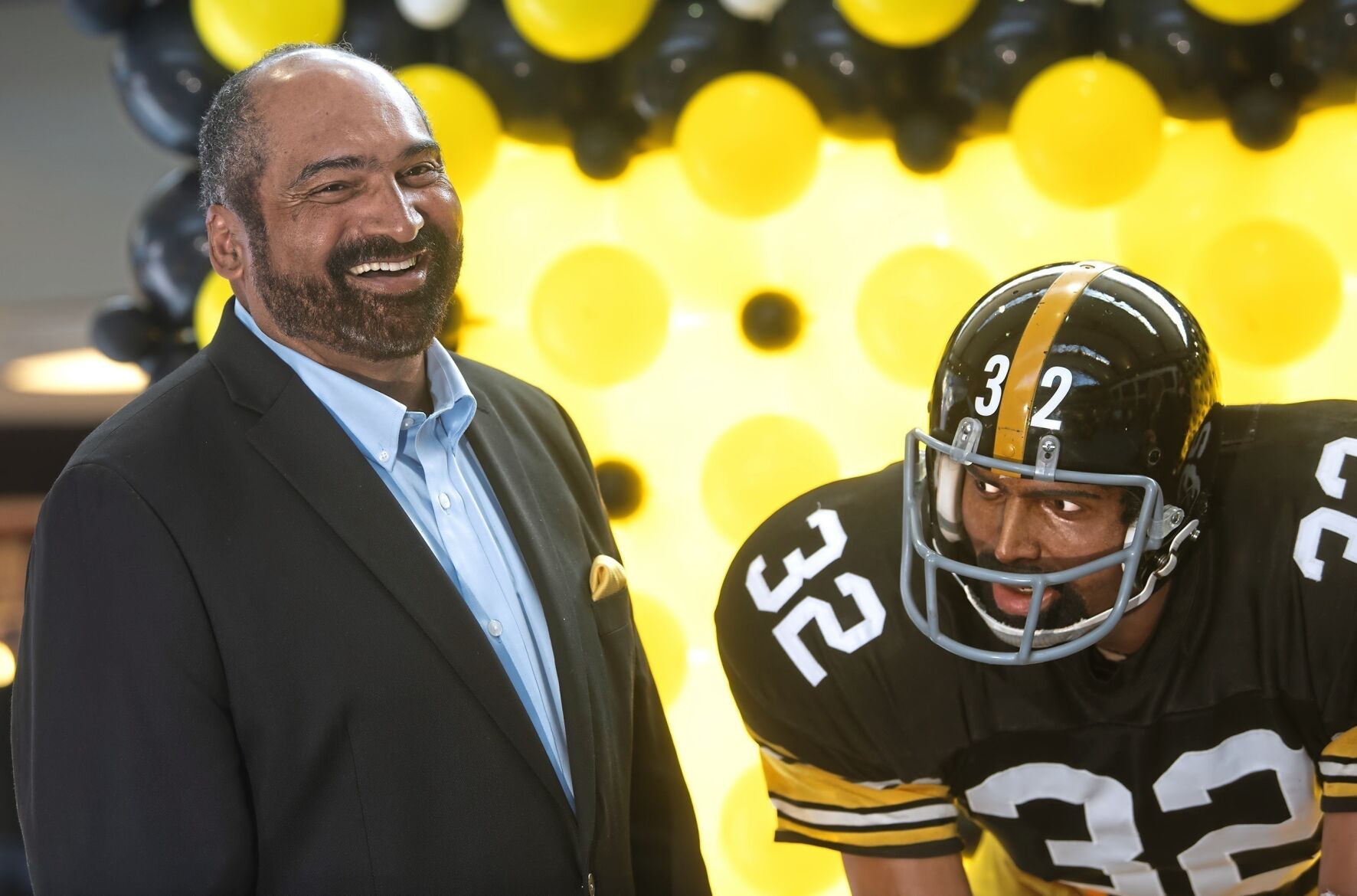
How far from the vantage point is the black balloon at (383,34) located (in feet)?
7.31

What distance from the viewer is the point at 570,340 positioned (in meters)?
2.21

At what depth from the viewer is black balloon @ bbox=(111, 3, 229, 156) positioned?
2199mm

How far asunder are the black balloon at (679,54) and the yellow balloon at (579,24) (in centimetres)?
3

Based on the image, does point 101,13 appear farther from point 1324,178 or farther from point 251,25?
point 1324,178

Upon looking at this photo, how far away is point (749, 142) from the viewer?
2.08m

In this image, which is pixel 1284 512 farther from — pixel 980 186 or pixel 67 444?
pixel 67 444

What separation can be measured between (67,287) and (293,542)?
3187mm

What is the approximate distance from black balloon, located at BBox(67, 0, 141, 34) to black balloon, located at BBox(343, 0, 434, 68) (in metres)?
0.34

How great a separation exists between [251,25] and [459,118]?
331 mm

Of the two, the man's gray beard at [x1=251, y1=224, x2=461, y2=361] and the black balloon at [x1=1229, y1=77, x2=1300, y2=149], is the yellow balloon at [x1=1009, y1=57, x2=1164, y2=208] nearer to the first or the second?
the black balloon at [x1=1229, y1=77, x2=1300, y2=149]

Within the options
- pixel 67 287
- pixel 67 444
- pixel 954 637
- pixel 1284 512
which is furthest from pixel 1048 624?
pixel 67 444

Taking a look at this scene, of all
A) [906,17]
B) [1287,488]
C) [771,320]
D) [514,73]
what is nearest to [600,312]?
[771,320]

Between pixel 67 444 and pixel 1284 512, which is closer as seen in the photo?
pixel 1284 512

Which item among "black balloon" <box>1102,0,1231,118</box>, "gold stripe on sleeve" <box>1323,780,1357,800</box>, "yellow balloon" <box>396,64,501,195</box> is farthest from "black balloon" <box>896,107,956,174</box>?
"gold stripe on sleeve" <box>1323,780,1357,800</box>
